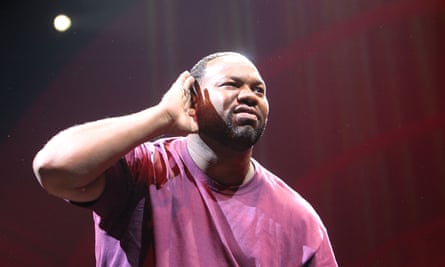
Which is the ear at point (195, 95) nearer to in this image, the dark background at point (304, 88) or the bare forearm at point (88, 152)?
the bare forearm at point (88, 152)

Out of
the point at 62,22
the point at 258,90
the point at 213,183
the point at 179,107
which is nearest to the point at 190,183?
the point at 213,183

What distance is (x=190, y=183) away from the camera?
1164 millimetres

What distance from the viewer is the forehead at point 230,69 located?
4.13 ft

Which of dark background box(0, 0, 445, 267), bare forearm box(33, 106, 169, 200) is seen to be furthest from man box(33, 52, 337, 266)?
dark background box(0, 0, 445, 267)

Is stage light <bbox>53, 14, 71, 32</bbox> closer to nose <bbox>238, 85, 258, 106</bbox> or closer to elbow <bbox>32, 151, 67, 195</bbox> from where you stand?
nose <bbox>238, 85, 258, 106</bbox>

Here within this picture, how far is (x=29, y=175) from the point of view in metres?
1.71

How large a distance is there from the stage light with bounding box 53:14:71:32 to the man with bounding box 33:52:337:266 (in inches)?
27.9

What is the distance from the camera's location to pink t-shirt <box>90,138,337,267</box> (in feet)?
3.43

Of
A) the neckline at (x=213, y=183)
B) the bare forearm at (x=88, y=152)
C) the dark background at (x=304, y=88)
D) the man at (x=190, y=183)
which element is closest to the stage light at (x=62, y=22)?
the dark background at (x=304, y=88)

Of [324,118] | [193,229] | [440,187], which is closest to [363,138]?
[324,118]

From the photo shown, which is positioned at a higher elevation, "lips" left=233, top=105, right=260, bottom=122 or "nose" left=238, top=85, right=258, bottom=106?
"nose" left=238, top=85, right=258, bottom=106

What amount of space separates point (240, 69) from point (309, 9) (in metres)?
0.91

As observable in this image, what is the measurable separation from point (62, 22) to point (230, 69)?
85 cm

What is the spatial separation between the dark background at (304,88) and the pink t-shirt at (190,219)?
670mm
